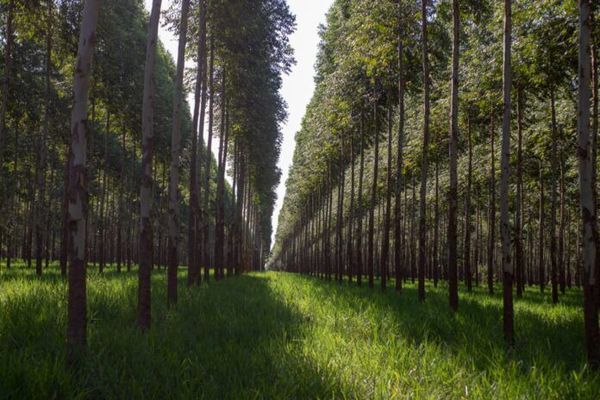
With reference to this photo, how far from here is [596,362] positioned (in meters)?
5.73

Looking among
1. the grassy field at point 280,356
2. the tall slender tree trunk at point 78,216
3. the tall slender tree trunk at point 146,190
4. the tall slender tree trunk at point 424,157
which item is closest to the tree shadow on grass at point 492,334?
the grassy field at point 280,356

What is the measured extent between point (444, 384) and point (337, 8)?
74.2 feet

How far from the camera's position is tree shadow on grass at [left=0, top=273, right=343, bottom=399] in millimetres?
4230

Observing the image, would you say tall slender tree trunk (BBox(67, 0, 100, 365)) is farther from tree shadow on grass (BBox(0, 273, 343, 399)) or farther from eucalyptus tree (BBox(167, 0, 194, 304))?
eucalyptus tree (BBox(167, 0, 194, 304))

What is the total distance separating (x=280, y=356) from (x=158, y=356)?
4.76 feet

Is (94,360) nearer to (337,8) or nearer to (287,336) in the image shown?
(287,336)

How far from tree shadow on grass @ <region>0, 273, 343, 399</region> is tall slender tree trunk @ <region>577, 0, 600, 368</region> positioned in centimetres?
355

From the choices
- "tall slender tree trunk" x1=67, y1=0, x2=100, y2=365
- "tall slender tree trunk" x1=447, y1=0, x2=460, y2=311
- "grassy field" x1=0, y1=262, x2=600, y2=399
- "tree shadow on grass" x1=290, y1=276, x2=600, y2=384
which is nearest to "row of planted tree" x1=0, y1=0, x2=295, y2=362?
"tall slender tree trunk" x1=67, y1=0, x2=100, y2=365

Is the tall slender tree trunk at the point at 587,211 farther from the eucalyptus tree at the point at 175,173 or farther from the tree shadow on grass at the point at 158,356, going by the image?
the eucalyptus tree at the point at 175,173

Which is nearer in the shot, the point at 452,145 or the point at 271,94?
the point at 452,145

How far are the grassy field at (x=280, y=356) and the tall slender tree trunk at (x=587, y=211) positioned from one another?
337mm

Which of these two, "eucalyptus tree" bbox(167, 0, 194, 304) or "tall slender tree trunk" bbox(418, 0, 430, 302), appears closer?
"eucalyptus tree" bbox(167, 0, 194, 304)

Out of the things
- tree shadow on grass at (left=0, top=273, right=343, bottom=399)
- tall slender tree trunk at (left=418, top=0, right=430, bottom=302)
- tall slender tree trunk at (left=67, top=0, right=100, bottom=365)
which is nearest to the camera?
tree shadow on grass at (left=0, top=273, right=343, bottom=399)

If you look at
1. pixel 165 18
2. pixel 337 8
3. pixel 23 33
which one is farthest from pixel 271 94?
pixel 23 33
